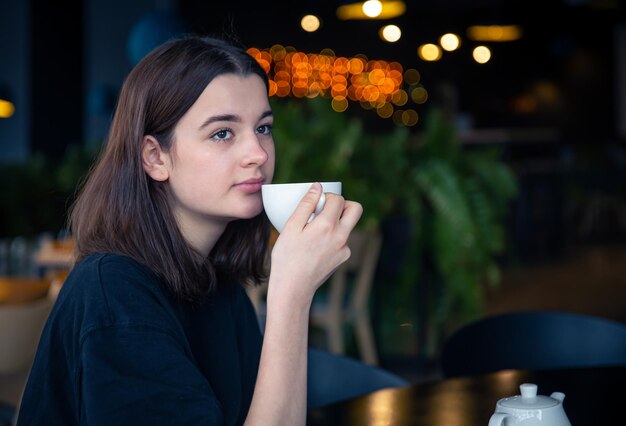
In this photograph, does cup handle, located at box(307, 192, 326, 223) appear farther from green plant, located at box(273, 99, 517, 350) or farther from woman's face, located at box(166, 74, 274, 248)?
green plant, located at box(273, 99, 517, 350)

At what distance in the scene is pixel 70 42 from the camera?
10.9 metres

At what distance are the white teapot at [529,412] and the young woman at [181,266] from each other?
0.77ft

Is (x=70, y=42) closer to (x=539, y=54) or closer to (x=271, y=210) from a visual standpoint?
(x=539, y=54)

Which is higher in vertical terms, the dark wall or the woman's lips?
the dark wall

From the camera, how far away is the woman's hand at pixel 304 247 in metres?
1.00

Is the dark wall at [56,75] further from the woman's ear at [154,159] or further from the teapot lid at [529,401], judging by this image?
the teapot lid at [529,401]

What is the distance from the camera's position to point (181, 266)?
1.13 meters

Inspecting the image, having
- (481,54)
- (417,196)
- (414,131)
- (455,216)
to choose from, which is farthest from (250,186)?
(414,131)

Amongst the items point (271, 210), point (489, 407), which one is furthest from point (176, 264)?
point (489, 407)

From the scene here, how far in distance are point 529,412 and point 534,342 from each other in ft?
3.22

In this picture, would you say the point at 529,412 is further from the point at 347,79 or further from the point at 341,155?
the point at 347,79

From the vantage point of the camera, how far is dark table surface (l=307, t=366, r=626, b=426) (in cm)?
119

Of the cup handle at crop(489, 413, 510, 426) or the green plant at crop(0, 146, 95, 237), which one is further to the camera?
the green plant at crop(0, 146, 95, 237)

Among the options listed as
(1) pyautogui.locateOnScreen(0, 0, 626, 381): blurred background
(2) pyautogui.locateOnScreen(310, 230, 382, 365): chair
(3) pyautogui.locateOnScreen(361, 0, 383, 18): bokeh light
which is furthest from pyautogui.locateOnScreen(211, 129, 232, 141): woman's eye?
(3) pyautogui.locateOnScreen(361, 0, 383, 18): bokeh light
